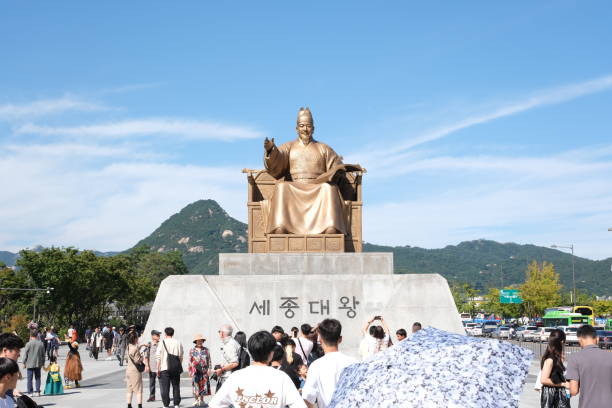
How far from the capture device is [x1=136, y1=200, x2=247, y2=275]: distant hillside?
6353 inches

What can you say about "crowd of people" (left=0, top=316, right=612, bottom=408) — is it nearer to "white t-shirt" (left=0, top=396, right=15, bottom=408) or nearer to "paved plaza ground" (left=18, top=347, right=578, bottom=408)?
"white t-shirt" (left=0, top=396, right=15, bottom=408)

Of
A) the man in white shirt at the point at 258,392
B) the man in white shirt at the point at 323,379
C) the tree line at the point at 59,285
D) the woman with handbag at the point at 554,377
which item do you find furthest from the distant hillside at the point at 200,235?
the man in white shirt at the point at 258,392

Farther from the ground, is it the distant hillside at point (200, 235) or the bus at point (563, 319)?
the distant hillside at point (200, 235)

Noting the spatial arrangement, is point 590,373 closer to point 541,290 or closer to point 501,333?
point 501,333

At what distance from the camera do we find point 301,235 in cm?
1622

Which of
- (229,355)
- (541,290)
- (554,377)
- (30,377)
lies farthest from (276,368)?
(541,290)

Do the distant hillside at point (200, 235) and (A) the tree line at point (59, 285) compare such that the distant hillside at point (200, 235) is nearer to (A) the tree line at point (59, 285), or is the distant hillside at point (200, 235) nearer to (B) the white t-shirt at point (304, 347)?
(A) the tree line at point (59, 285)

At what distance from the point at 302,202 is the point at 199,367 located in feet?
23.0

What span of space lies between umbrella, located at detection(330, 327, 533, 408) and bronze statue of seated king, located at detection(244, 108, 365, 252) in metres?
13.0

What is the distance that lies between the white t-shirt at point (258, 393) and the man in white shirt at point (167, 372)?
6.38 m

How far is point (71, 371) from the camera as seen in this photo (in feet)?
44.5

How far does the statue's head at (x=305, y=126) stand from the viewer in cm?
1752

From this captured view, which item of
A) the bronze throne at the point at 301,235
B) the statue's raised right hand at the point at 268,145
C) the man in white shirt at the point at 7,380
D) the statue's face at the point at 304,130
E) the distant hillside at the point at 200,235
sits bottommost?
the man in white shirt at the point at 7,380

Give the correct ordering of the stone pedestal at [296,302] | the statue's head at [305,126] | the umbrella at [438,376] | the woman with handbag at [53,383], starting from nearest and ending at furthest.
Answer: the umbrella at [438,376]
the woman with handbag at [53,383]
the stone pedestal at [296,302]
the statue's head at [305,126]
